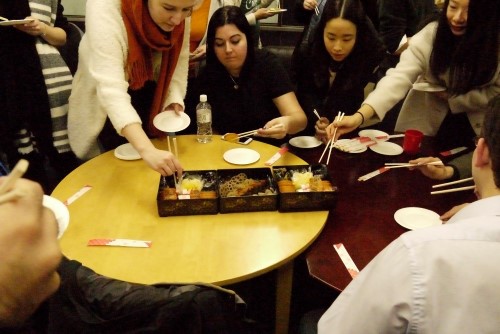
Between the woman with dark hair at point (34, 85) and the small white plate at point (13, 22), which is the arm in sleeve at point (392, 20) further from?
the small white plate at point (13, 22)

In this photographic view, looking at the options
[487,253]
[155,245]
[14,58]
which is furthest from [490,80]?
[14,58]

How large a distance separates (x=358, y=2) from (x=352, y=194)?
1.22 meters

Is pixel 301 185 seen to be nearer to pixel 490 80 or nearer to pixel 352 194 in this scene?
pixel 352 194

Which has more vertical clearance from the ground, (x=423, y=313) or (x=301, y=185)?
(x=423, y=313)

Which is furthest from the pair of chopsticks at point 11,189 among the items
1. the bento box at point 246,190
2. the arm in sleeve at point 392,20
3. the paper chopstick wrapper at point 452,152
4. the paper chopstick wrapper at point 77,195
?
the arm in sleeve at point 392,20

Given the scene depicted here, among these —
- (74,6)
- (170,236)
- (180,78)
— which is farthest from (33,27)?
(74,6)

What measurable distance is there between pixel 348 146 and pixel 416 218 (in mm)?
637

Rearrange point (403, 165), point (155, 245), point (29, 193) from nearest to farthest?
point (29, 193)
point (155, 245)
point (403, 165)

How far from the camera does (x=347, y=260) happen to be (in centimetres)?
143

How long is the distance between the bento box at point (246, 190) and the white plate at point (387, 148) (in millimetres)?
673

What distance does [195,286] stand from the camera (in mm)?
963

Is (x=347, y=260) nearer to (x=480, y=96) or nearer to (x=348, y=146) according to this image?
(x=348, y=146)

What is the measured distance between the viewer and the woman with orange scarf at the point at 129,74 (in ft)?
5.86

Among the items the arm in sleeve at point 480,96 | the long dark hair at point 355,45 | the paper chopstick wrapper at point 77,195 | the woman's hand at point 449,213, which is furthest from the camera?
the long dark hair at point 355,45
